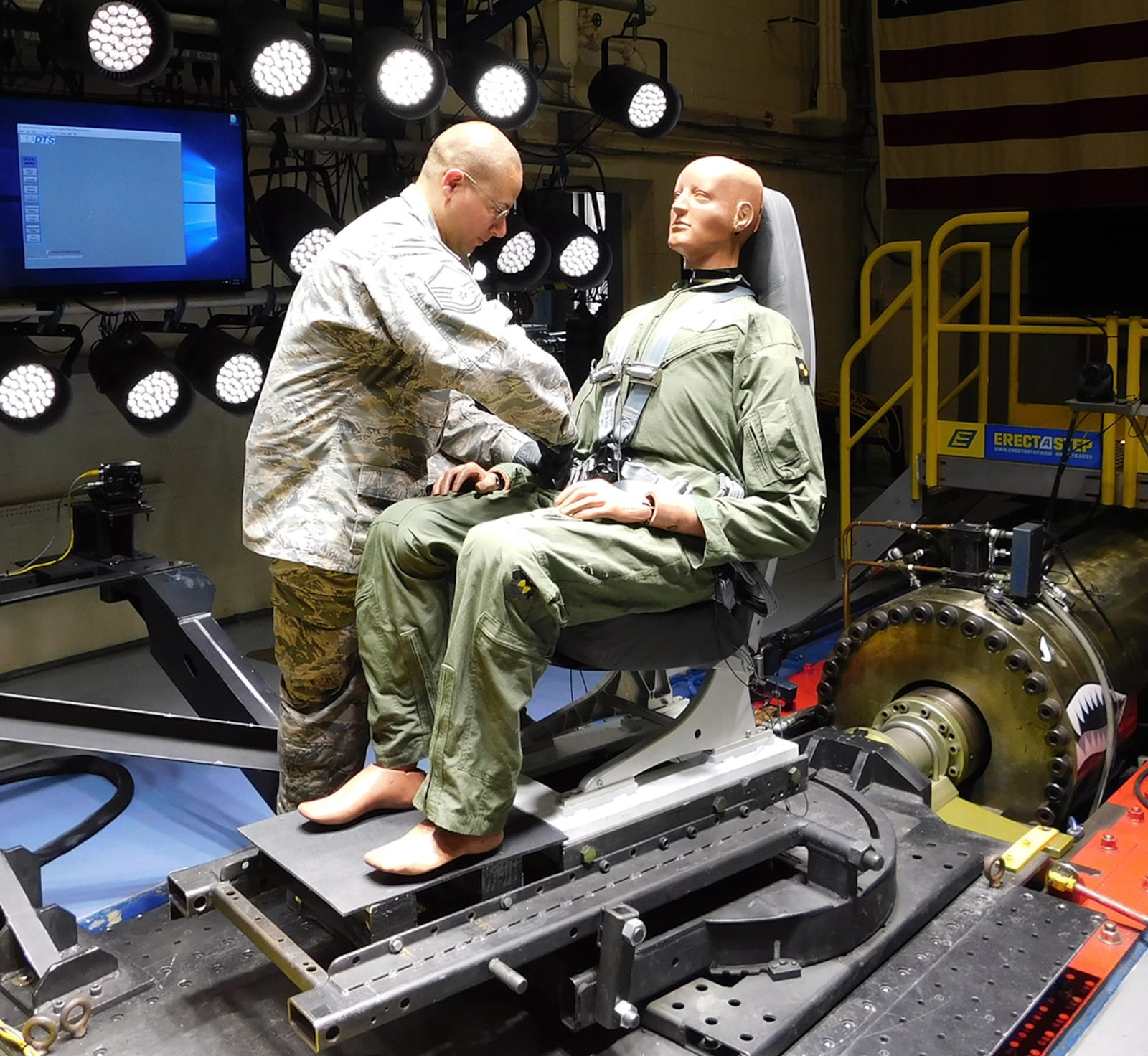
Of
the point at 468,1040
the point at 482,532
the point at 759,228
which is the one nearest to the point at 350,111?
the point at 759,228

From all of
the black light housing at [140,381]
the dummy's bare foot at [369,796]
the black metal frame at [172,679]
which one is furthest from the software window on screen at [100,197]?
the dummy's bare foot at [369,796]

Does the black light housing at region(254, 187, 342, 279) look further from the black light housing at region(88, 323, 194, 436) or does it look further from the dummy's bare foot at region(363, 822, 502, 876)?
the dummy's bare foot at region(363, 822, 502, 876)

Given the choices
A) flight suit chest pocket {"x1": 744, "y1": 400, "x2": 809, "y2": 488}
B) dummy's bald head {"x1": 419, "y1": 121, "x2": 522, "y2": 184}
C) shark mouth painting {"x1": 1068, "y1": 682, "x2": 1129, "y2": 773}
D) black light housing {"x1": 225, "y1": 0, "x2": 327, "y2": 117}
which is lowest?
shark mouth painting {"x1": 1068, "y1": 682, "x2": 1129, "y2": 773}

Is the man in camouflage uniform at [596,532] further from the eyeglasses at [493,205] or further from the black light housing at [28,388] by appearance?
the black light housing at [28,388]

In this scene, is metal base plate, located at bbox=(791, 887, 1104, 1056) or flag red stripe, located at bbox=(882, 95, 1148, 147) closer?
metal base plate, located at bbox=(791, 887, 1104, 1056)

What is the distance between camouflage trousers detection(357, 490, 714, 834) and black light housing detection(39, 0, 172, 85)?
2.37 m

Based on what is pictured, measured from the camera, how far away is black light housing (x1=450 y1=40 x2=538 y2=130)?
198 inches

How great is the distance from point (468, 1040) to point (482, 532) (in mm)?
980

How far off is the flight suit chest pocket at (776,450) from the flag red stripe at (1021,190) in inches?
213

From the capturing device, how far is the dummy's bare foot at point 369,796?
2350mm

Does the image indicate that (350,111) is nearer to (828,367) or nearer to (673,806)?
(673,806)

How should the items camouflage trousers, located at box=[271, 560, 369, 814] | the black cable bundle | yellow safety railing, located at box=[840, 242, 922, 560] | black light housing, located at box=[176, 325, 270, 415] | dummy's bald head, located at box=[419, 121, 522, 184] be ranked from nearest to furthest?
dummy's bald head, located at box=[419, 121, 522, 184] → camouflage trousers, located at box=[271, 560, 369, 814] → the black cable bundle → black light housing, located at box=[176, 325, 270, 415] → yellow safety railing, located at box=[840, 242, 922, 560]

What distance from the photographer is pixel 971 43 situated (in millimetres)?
7648

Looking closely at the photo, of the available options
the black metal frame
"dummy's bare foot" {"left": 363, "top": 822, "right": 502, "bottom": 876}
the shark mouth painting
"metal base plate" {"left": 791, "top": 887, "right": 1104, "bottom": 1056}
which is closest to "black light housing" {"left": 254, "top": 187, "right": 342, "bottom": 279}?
the black metal frame
